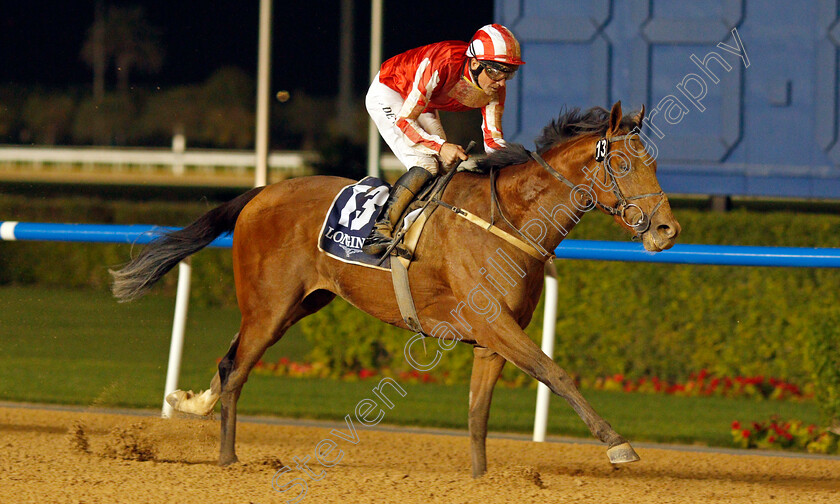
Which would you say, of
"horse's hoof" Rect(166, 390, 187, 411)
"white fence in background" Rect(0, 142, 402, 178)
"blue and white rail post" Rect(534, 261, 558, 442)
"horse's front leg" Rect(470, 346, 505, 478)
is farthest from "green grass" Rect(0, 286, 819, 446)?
"white fence in background" Rect(0, 142, 402, 178)

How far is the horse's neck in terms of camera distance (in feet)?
12.6

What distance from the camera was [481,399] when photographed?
4.18 m

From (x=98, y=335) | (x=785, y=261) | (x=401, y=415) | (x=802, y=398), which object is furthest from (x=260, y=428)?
(x=802, y=398)

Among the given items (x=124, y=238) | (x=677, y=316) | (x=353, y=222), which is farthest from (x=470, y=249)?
(x=677, y=316)

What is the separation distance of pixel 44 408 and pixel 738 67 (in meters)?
4.67

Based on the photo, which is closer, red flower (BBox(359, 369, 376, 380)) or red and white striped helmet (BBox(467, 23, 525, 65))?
red and white striped helmet (BBox(467, 23, 525, 65))

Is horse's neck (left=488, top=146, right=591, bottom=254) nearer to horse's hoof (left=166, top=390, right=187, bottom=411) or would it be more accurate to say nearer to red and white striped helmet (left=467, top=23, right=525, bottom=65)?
red and white striped helmet (left=467, top=23, right=525, bottom=65)

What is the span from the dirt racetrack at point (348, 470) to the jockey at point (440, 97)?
0.89 metres

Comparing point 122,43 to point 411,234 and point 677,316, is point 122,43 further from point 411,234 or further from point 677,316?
point 411,234

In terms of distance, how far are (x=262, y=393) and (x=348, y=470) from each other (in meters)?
2.31

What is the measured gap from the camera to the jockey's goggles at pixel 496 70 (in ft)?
13.0

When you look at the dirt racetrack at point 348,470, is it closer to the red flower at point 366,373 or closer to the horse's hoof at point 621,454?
the horse's hoof at point 621,454

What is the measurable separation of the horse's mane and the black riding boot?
0.22 meters

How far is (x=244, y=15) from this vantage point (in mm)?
28078
